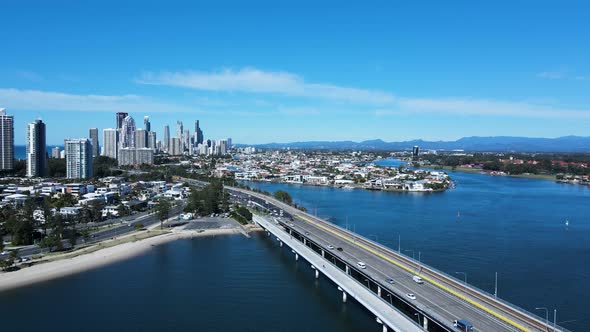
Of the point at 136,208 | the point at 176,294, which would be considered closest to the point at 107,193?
the point at 136,208

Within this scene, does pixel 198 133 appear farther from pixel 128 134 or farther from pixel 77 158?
pixel 77 158

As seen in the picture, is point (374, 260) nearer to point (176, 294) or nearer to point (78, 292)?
point (176, 294)

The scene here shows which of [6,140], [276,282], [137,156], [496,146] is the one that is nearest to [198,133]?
[137,156]

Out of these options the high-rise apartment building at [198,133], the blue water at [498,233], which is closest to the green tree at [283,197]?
the blue water at [498,233]

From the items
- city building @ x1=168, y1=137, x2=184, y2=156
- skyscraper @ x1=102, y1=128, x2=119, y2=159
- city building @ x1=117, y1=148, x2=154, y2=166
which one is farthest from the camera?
city building @ x1=168, y1=137, x2=184, y2=156

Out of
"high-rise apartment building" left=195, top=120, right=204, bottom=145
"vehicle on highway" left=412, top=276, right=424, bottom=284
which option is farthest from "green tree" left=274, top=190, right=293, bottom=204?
"high-rise apartment building" left=195, top=120, right=204, bottom=145

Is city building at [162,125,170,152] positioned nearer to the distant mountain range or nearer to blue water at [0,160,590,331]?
blue water at [0,160,590,331]
